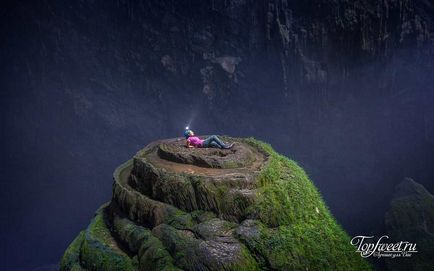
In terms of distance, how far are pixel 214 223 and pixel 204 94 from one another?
85.7 feet

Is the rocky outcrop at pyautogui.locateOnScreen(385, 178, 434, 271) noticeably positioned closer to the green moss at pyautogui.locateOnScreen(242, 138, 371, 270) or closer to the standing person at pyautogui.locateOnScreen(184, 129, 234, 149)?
the green moss at pyautogui.locateOnScreen(242, 138, 371, 270)

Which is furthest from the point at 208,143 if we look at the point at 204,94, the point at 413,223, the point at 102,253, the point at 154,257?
the point at 204,94

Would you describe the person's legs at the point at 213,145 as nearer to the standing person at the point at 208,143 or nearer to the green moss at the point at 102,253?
the standing person at the point at 208,143

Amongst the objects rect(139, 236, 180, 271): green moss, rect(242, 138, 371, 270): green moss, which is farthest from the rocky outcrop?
rect(139, 236, 180, 271): green moss

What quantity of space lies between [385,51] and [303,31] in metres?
9.69

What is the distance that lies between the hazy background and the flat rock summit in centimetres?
2312

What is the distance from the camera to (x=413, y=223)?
22250mm

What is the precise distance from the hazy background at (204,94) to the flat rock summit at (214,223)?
75.9ft

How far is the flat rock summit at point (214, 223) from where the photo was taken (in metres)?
8.85

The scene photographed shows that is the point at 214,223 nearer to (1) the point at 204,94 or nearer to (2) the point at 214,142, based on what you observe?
(2) the point at 214,142

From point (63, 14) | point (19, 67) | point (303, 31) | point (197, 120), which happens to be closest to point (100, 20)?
point (63, 14)

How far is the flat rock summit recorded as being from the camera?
8.85 m

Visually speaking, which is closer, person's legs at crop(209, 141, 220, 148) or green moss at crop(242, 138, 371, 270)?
green moss at crop(242, 138, 371, 270)

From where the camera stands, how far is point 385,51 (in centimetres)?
3244
